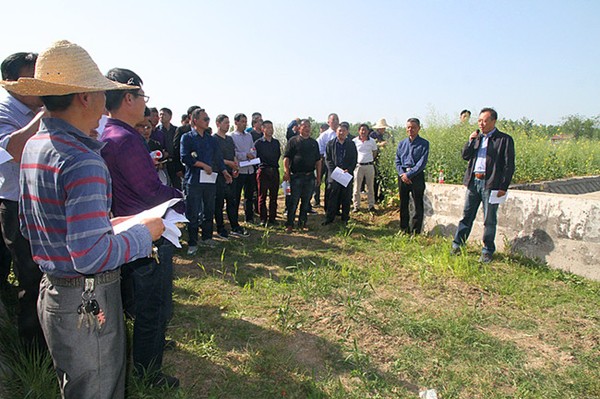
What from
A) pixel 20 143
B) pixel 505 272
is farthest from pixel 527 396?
pixel 20 143

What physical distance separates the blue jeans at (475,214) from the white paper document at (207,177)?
12.0ft

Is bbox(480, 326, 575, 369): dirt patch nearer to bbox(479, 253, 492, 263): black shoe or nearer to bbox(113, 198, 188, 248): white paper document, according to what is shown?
bbox(479, 253, 492, 263): black shoe

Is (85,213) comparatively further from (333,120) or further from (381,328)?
(333,120)

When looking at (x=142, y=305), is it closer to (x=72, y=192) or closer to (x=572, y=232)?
(x=72, y=192)

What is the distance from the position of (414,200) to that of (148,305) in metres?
5.02

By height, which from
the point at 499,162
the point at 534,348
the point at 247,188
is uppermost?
the point at 499,162

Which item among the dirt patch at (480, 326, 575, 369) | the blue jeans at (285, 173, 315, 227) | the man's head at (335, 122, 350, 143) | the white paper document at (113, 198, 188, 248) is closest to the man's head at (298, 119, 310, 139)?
the man's head at (335, 122, 350, 143)

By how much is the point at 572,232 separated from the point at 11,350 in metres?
5.93

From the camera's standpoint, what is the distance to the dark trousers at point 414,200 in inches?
252

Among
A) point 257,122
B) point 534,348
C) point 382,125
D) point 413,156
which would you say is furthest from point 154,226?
point 382,125

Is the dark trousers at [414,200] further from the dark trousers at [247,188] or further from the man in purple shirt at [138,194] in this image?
the man in purple shirt at [138,194]

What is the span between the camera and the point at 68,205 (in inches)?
56.6

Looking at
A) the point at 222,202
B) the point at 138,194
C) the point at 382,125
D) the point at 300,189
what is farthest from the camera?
the point at 382,125

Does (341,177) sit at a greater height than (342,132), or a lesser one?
lesser
